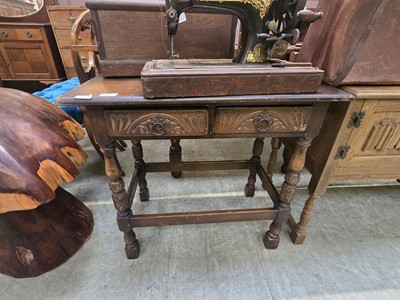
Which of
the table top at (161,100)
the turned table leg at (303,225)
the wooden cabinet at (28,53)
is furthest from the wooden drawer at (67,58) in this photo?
the turned table leg at (303,225)

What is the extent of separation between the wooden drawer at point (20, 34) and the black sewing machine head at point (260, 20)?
2608 millimetres

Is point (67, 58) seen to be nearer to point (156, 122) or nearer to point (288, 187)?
point (156, 122)

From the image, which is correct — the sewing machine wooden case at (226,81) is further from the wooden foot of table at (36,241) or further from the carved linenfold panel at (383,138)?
the wooden foot of table at (36,241)

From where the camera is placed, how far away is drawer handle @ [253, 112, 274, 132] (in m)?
0.80

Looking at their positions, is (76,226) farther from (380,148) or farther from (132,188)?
(380,148)

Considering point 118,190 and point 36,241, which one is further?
point 36,241

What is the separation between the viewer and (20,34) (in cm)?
245

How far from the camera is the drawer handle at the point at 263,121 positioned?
0.80 meters

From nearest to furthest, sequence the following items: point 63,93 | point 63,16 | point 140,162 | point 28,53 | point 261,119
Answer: point 261,119 → point 140,162 → point 63,93 → point 63,16 → point 28,53

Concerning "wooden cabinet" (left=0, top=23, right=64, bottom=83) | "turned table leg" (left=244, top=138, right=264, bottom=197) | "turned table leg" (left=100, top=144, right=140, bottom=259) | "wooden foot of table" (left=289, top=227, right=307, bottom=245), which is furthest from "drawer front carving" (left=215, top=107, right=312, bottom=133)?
"wooden cabinet" (left=0, top=23, right=64, bottom=83)

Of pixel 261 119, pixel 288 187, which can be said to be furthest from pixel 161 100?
pixel 288 187

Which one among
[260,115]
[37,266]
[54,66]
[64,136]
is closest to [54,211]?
[37,266]

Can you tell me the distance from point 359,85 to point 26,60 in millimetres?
3446

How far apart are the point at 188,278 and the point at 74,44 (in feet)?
5.34
